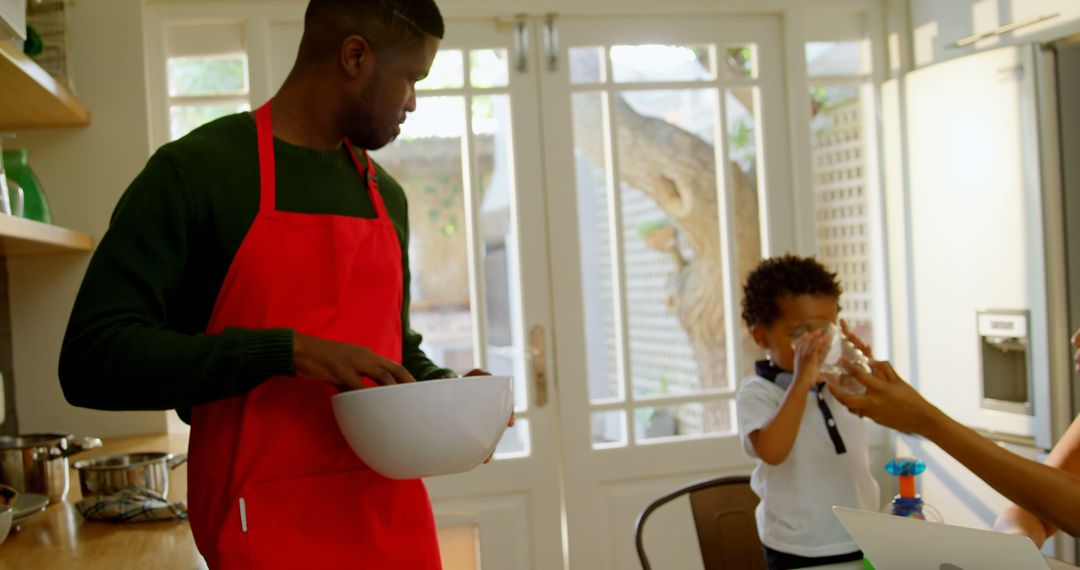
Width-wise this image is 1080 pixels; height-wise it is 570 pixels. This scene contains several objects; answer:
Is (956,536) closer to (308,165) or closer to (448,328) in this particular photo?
(308,165)

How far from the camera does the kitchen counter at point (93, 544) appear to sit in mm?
1308

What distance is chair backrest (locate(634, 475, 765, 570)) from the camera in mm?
1974

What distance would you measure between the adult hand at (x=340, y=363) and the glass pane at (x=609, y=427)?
6.52 ft

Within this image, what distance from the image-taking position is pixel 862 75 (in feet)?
10.3

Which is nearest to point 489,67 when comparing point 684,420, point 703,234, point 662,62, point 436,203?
point 436,203

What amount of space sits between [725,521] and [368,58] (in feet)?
4.17

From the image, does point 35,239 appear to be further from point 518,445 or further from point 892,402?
point 892,402

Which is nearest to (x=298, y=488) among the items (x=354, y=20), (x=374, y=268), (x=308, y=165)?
(x=374, y=268)

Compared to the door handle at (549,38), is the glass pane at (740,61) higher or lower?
lower

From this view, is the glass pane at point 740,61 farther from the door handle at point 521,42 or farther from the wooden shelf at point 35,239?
the wooden shelf at point 35,239

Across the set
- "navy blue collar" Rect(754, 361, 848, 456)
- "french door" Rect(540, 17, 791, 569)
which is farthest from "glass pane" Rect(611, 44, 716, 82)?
"navy blue collar" Rect(754, 361, 848, 456)

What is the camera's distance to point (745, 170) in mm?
3098

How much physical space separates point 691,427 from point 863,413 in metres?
1.65

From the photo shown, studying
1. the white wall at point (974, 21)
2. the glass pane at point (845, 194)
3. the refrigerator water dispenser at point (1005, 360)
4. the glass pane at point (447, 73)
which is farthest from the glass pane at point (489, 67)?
the refrigerator water dispenser at point (1005, 360)
